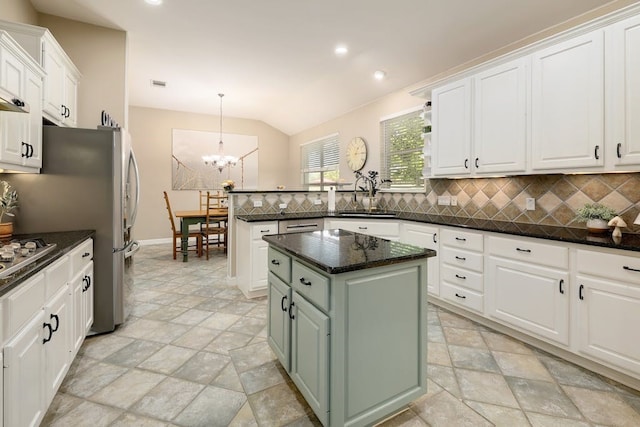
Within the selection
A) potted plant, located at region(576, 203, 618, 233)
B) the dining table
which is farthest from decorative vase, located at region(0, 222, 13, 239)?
potted plant, located at region(576, 203, 618, 233)

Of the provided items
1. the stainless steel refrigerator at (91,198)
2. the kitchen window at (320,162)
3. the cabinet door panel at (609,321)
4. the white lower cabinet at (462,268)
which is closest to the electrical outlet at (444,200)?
the white lower cabinet at (462,268)

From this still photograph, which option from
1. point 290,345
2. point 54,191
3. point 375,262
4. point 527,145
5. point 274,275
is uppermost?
point 527,145

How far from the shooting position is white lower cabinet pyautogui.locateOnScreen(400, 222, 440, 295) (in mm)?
3148

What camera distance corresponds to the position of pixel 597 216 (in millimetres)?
2246

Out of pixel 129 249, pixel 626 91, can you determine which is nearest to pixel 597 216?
pixel 626 91

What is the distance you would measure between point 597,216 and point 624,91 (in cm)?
88

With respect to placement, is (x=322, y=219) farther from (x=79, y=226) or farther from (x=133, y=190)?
(x=79, y=226)

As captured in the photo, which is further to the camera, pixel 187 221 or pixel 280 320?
pixel 187 221

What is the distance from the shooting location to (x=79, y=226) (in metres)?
2.43

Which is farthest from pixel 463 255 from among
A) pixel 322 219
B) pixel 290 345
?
pixel 290 345

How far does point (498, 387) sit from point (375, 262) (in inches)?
51.1

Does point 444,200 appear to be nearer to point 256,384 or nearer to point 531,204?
point 531,204

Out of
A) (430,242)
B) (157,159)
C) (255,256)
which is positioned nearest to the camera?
(430,242)

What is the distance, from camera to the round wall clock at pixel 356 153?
504 centimetres
